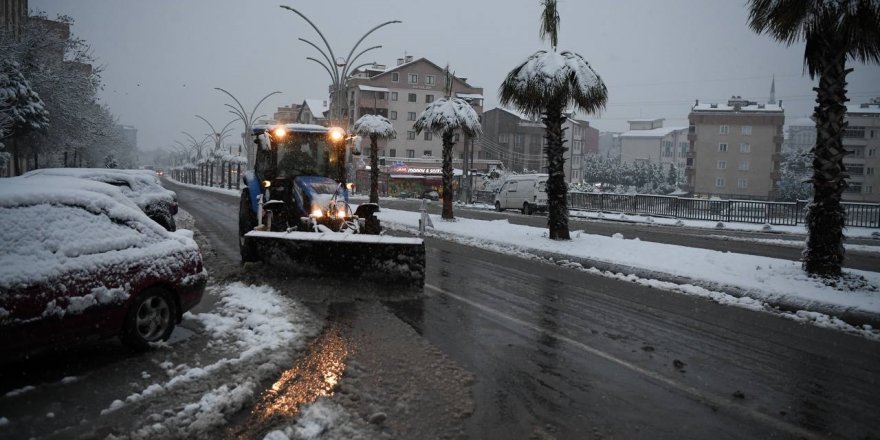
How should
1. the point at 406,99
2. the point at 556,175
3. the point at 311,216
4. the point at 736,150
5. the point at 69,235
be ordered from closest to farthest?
the point at 69,235 → the point at 311,216 → the point at 556,175 → the point at 736,150 → the point at 406,99

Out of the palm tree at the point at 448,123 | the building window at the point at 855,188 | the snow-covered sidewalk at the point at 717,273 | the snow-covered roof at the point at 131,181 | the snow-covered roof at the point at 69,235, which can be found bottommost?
the snow-covered sidewalk at the point at 717,273

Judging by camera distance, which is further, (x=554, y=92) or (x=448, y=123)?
(x=448, y=123)

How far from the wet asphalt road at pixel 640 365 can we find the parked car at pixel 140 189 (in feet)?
28.4

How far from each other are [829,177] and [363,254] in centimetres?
841

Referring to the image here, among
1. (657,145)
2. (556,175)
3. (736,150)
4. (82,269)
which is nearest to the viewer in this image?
(82,269)

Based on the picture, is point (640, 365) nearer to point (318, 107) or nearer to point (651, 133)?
point (318, 107)

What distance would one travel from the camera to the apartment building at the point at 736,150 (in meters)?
71.7

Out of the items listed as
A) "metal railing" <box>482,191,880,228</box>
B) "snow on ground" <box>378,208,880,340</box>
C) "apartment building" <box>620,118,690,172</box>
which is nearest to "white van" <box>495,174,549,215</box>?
"metal railing" <box>482,191,880,228</box>

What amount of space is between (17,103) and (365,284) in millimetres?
28023

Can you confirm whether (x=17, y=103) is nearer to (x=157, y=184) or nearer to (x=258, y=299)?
(x=157, y=184)

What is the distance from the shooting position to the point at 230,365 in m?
5.49

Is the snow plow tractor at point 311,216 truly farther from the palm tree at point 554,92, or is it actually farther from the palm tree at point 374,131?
the palm tree at point 374,131

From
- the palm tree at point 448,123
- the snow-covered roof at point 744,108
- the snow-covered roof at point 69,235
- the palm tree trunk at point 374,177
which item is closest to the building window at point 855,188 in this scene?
the snow-covered roof at point 744,108

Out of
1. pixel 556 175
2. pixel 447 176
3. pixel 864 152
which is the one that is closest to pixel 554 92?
pixel 556 175
